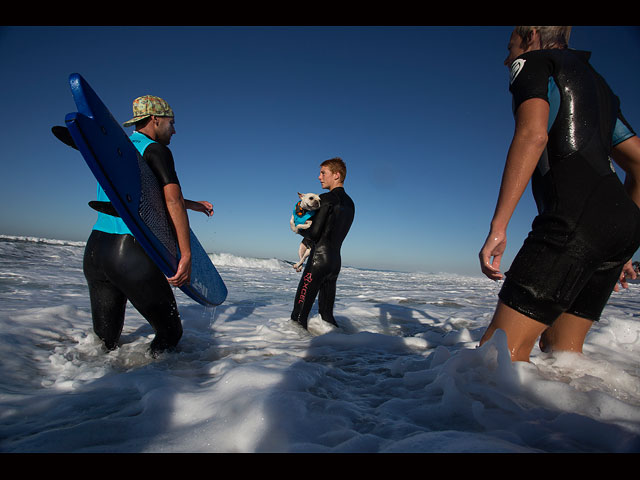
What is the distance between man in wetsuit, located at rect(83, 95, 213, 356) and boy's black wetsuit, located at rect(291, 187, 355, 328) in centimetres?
152

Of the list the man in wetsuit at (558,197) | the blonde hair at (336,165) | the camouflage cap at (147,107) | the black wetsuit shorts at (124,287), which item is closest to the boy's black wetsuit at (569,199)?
the man in wetsuit at (558,197)

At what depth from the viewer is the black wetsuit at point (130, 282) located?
219 centimetres

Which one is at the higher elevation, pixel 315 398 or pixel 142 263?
pixel 142 263

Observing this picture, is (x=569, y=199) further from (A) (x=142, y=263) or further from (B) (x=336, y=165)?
(B) (x=336, y=165)

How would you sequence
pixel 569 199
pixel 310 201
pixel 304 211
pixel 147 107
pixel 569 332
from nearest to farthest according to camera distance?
1. pixel 569 199
2. pixel 569 332
3. pixel 147 107
4. pixel 310 201
5. pixel 304 211

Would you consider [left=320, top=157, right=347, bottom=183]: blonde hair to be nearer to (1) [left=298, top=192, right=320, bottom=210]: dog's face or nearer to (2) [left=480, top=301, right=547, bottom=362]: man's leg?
(1) [left=298, top=192, right=320, bottom=210]: dog's face

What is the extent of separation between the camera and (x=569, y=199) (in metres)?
1.52

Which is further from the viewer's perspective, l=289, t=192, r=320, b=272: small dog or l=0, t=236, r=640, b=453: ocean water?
l=289, t=192, r=320, b=272: small dog

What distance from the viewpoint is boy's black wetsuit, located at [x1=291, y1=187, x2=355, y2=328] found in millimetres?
3639

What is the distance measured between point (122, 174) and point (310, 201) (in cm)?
201

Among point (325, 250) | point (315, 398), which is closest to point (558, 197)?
point (315, 398)

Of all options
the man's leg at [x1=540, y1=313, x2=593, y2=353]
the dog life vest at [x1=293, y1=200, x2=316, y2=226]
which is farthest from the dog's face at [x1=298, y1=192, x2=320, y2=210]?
the man's leg at [x1=540, y1=313, x2=593, y2=353]
